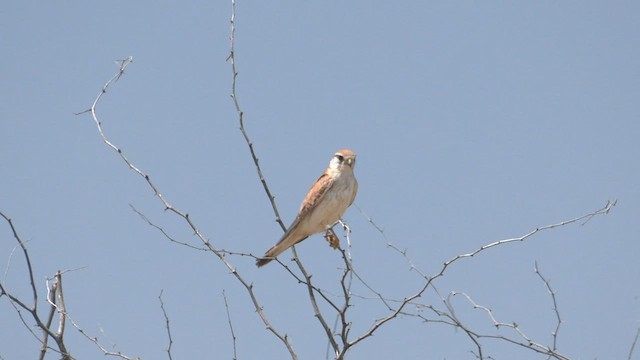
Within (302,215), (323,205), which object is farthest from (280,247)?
(323,205)

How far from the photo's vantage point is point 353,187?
6.63m

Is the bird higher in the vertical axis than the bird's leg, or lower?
higher

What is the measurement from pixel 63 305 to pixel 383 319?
1584 mm

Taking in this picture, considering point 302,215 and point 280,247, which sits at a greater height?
point 302,215

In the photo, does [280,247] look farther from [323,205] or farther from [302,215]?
[323,205]

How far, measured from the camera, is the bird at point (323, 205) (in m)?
6.41

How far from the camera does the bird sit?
6.41 meters

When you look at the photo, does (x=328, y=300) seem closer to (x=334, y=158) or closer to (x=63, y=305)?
(x=63, y=305)

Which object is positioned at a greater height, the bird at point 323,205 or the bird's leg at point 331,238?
the bird at point 323,205

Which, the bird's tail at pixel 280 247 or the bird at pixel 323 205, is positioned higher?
the bird at pixel 323 205

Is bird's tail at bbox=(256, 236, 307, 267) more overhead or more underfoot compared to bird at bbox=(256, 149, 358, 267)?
more underfoot

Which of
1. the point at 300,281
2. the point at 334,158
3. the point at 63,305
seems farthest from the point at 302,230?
the point at 63,305

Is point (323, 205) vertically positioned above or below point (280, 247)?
above

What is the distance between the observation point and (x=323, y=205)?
21.2ft
